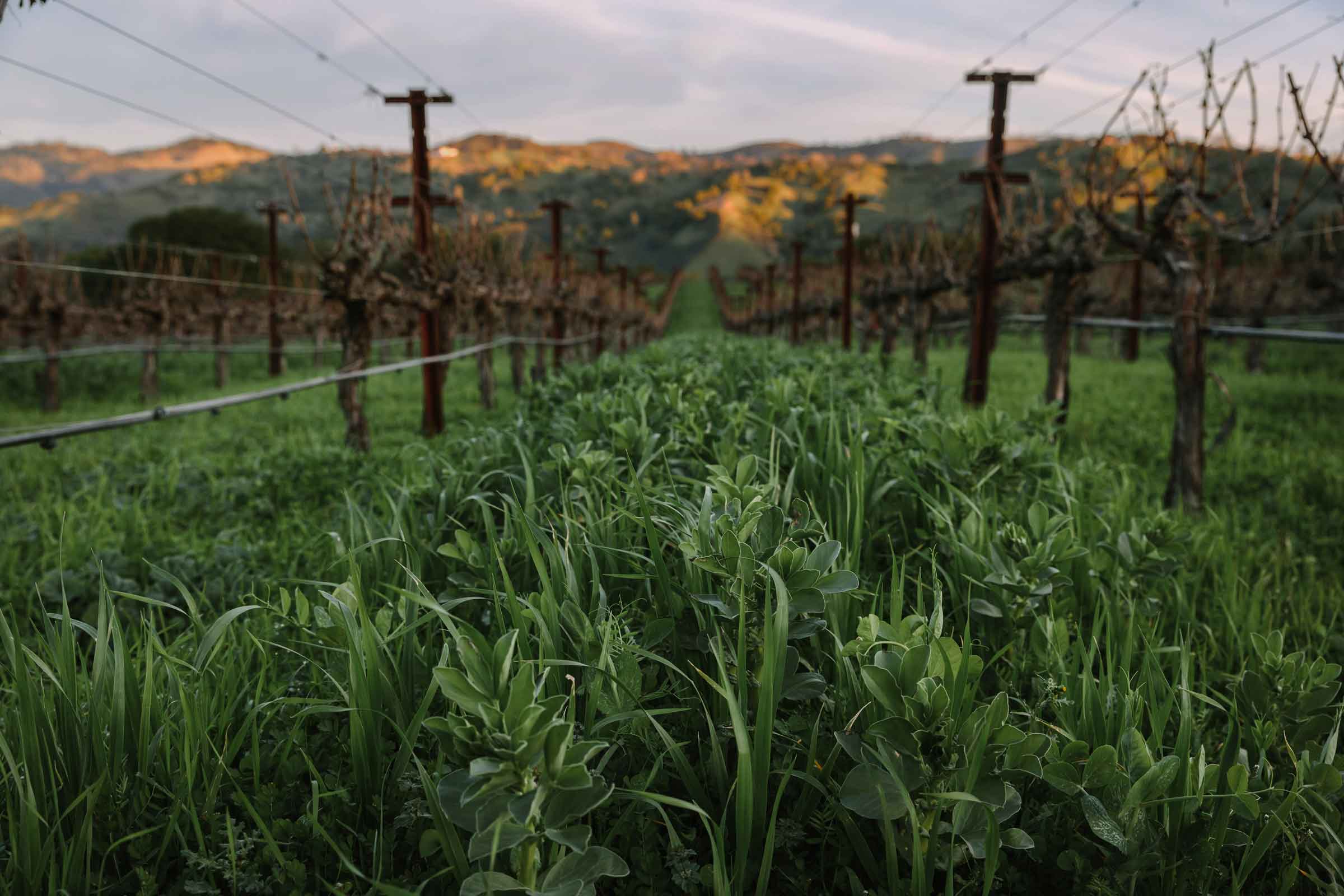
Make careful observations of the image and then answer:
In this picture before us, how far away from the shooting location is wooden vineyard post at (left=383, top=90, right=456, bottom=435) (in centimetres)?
1102

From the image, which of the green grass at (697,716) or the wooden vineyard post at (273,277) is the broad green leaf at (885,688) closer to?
the green grass at (697,716)

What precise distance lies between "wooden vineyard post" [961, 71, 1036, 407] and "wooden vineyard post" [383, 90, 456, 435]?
8.30 m

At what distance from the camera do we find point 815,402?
4.46 m

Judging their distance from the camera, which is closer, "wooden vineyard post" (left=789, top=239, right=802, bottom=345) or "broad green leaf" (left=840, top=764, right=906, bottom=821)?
"broad green leaf" (left=840, top=764, right=906, bottom=821)

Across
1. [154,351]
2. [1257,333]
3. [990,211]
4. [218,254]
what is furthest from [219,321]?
[1257,333]

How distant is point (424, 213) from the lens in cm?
1134

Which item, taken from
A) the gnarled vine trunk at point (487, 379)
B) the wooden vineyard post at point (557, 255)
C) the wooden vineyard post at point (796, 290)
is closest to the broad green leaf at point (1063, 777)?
the gnarled vine trunk at point (487, 379)

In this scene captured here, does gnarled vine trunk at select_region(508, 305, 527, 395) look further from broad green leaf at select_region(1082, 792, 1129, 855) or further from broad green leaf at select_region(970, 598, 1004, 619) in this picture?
broad green leaf at select_region(1082, 792, 1129, 855)

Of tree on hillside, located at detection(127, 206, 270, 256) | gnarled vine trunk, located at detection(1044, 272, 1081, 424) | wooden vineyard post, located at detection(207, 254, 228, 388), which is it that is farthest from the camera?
tree on hillside, located at detection(127, 206, 270, 256)

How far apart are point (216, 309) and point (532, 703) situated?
3395cm

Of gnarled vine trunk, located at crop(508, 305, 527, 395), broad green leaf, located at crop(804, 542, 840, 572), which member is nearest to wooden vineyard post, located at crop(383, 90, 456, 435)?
gnarled vine trunk, located at crop(508, 305, 527, 395)

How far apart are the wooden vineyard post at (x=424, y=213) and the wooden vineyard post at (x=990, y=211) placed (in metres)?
8.30

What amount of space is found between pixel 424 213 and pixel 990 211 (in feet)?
29.2

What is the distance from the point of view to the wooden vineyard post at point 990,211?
1124cm
